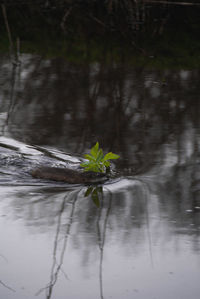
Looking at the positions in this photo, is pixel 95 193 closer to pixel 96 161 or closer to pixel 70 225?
pixel 96 161

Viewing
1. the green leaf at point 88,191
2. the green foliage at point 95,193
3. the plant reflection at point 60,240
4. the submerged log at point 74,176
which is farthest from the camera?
the submerged log at point 74,176

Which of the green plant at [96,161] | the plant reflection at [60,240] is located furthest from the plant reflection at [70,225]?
the green plant at [96,161]

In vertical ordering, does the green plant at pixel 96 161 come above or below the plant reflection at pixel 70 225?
above

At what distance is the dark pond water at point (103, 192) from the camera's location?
10.4 ft

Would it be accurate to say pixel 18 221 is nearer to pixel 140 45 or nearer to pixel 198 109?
pixel 198 109

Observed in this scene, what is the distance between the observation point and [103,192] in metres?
4.42

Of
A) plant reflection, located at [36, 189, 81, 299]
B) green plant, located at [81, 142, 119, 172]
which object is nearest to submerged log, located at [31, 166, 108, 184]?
green plant, located at [81, 142, 119, 172]

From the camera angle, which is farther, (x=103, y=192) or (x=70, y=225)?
(x=103, y=192)

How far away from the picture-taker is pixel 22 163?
509cm

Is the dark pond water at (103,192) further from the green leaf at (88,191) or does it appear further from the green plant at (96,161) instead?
the green plant at (96,161)

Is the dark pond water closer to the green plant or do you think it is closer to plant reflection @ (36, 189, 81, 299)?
plant reflection @ (36, 189, 81, 299)

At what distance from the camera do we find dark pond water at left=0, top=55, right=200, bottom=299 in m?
3.16

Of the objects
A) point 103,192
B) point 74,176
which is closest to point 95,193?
point 103,192

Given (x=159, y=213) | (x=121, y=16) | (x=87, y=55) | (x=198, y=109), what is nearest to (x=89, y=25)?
(x=121, y=16)
